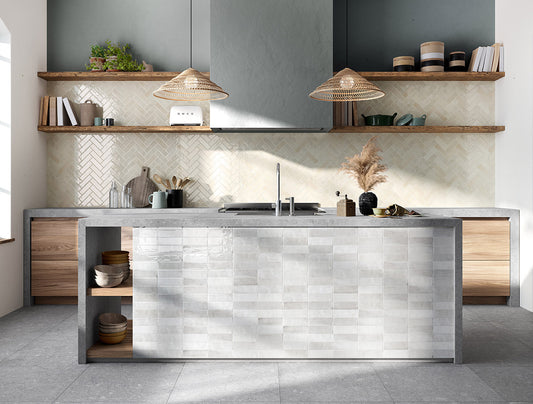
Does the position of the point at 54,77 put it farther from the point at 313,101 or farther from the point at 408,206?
the point at 408,206

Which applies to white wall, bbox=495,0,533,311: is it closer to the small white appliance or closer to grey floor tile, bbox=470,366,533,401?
grey floor tile, bbox=470,366,533,401

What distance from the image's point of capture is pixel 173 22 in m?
4.87

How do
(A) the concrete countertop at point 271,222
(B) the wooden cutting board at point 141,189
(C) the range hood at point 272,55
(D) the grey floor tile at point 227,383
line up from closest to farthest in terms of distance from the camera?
(D) the grey floor tile at point 227,383 < (A) the concrete countertop at point 271,222 < (C) the range hood at point 272,55 < (B) the wooden cutting board at point 141,189

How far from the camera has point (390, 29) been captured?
4.87 meters

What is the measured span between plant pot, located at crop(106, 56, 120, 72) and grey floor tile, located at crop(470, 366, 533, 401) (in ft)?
13.3

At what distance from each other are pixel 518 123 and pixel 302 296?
9.68 feet

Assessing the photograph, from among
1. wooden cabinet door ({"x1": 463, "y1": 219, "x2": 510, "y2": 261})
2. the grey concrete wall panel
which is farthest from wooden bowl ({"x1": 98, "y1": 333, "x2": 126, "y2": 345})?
wooden cabinet door ({"x1": 463, "y1": 219, "x2": 510, "y2": 261})

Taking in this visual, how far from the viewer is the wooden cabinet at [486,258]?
427cm

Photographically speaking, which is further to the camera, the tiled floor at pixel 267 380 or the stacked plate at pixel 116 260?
the stacked plate at pixel 116 260

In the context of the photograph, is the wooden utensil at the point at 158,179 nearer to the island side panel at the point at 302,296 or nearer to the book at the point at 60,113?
the book at the point at 60,113

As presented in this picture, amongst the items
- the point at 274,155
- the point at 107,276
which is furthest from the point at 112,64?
the point at 107,276

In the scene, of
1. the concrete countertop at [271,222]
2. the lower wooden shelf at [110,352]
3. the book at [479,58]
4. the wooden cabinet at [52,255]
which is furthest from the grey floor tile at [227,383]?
the book at [479,58]

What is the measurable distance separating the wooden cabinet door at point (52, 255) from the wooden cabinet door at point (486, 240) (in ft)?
11.8

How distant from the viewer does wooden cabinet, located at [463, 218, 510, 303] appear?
4.27 m
